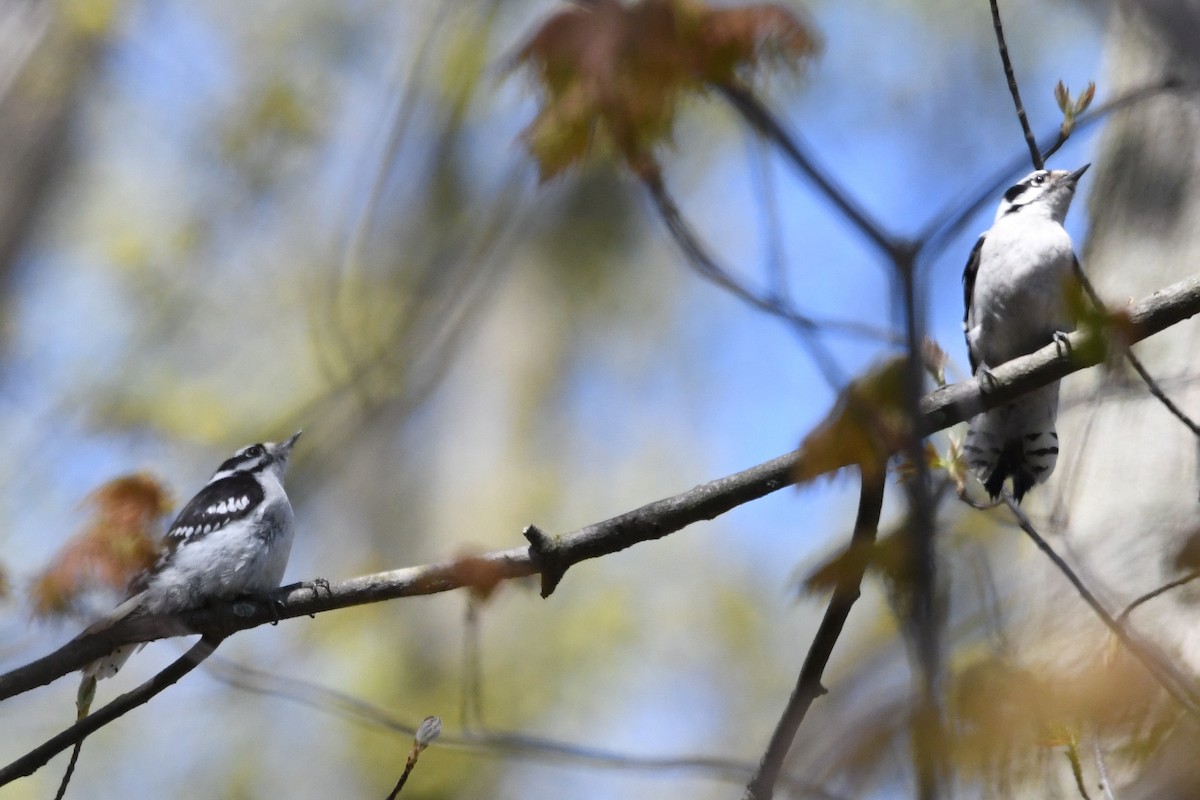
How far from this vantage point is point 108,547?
4465 mm

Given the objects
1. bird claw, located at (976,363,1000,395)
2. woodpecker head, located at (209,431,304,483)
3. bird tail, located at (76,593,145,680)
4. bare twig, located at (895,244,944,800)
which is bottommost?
bare twig, located at (895,244,944,800)

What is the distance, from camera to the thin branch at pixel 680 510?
3164 mm

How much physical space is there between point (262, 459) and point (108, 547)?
53.1 inches

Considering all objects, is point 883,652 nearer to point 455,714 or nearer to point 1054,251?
point 1054,251

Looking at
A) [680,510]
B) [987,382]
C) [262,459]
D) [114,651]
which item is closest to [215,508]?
[262,459]

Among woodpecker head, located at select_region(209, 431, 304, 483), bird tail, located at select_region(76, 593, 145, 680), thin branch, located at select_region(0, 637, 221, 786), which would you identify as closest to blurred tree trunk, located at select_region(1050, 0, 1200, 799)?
thin branch, located at select_region(0, 637, 221, 786)

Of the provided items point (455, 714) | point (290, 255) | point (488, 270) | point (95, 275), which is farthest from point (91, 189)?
point (455, 714)

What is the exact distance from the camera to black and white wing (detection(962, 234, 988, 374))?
543 cm

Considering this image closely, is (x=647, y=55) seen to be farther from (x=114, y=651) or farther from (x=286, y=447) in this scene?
(x=286, y=447)

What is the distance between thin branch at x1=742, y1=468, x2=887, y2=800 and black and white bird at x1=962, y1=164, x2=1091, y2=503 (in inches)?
85.0

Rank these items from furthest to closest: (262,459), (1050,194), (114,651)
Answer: (262,459) < (1050,194) < (114,651)

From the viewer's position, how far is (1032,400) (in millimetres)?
5148

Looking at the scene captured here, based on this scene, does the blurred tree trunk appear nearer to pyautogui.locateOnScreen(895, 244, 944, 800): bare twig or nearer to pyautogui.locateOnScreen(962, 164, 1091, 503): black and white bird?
pyautogui.locateOnScreen(962, 164, 1091, 503): black and white bird

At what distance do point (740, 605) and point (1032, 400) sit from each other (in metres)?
9.15
